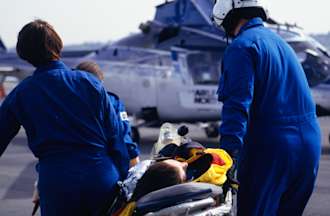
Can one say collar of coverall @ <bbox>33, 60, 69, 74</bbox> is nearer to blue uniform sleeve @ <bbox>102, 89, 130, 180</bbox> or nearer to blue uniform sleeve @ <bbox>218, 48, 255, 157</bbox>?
blue uniform sleeve @ <bbox>102, 89, 130, 180</bbox>

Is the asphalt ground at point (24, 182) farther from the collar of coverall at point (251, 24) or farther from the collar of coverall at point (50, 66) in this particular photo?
the collar of coverall at point (50, 66)

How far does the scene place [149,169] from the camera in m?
3.90

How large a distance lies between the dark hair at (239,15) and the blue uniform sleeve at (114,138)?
85 centimetres

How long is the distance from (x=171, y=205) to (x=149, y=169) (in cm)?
31

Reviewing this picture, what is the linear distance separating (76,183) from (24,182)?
6.56 meters

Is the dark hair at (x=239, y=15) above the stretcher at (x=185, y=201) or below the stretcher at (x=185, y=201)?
above

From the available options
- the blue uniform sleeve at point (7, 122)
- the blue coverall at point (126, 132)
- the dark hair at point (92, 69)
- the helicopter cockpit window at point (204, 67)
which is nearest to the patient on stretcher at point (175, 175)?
the blue uniform sleeve at point (7, 122)

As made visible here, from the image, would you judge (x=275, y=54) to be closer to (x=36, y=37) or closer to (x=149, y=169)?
(x=149, y=169)

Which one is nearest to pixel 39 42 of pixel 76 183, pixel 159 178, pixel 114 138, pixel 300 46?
pixel 114 138

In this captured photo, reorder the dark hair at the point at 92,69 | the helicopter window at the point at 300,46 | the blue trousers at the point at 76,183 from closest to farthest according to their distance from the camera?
the blue trousers at the point at 76,183 → the dark hair at the point at 92,69 → the helicopter window at the point at 300,46

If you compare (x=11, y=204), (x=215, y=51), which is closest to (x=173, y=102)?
(x=215, y=51)

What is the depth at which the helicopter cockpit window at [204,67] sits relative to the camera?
45.9 feet

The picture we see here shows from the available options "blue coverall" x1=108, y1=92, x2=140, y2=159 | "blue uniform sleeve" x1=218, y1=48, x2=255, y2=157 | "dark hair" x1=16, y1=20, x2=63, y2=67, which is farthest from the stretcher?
"blue coverall" x1=108, y1=92, x2=140, y2=159

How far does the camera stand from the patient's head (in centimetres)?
385
